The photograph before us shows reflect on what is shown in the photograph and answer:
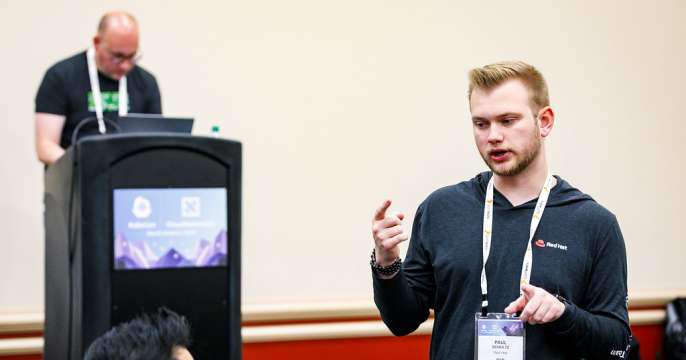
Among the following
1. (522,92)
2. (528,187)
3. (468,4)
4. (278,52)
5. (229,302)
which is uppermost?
(468,4)

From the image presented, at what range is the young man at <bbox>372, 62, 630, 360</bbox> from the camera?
2250mm

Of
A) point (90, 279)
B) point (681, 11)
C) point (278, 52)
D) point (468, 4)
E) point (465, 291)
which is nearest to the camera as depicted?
point (465, 291)

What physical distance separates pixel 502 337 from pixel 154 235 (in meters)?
1.00

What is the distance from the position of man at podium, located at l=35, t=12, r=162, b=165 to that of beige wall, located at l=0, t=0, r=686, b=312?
0.64m

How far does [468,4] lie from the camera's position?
16.5 ft

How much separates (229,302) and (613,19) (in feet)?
11.1

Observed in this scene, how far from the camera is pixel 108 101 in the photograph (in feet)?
12.4

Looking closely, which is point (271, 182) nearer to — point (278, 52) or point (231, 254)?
point (278, 52)

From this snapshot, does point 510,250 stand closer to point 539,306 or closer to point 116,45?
point 539,306

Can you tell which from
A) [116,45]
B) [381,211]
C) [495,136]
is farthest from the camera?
[116,45]

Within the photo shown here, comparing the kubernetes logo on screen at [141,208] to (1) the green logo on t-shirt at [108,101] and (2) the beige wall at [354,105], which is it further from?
(2) the beige wall at [354,105]

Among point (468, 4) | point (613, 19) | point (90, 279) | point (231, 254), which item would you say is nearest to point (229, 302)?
point (231, 254)

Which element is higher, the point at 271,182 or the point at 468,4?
the point at 468,4

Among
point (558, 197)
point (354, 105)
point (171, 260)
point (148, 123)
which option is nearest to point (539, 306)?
point (558, 197)
